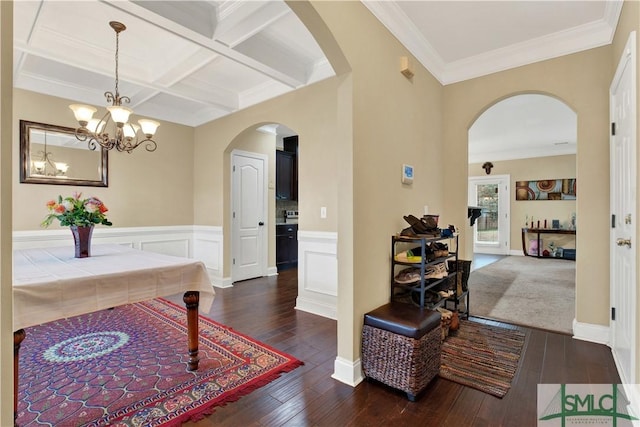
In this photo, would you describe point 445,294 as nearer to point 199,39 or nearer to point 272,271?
point 199,39

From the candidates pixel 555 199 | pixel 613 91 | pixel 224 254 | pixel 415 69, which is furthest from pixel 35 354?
pixel 555 199

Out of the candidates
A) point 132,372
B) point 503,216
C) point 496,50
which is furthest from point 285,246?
point 503,216

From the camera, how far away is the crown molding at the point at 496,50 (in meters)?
2.44

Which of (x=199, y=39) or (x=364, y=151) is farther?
(x=199, y=39)

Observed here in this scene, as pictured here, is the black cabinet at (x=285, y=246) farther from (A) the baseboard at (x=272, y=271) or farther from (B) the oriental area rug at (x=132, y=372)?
(B) the oriental area rug at (x=132, y=372)

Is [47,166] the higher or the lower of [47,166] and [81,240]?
the higher

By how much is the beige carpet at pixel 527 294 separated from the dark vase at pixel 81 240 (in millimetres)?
3829

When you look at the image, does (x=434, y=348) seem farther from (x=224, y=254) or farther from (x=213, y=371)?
(x=224, y=254)

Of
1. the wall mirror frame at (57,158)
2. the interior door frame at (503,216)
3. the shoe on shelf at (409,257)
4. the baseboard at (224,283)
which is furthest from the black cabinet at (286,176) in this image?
the interior door frame at (503,216)

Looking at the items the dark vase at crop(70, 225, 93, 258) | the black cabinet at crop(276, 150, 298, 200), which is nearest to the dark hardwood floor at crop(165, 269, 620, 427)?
the dark vase at crop(70, 225, 93, 258)

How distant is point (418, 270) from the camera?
2564 millimetres

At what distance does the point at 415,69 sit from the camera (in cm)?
293

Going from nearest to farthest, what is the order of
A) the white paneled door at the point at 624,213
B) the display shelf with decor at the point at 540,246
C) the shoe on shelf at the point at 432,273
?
the white paneled door at the point at 624,213, the shoe on shelf at the point at 432,273, the display shelf with decor at the point at 540,246

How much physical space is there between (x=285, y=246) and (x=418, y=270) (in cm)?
372
